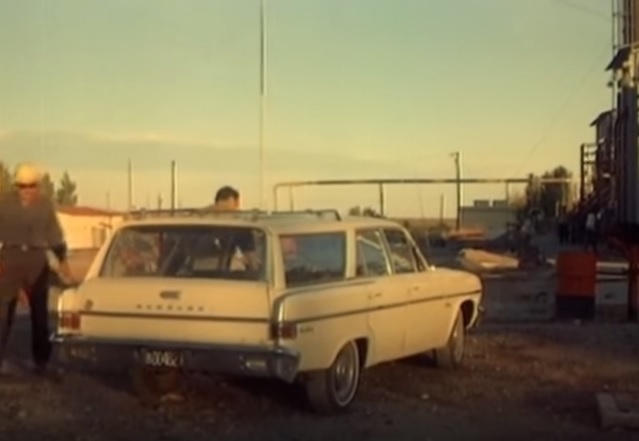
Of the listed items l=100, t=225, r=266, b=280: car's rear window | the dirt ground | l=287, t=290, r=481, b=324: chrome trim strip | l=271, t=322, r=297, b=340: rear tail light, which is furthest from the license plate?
l=287, t=290, r=481, b=324: chrome trim strip

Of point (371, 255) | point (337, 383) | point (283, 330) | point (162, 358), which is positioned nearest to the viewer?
point (283, 330)

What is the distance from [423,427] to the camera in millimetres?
11062

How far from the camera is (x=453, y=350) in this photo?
14477mm

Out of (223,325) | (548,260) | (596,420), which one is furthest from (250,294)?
(548,260)

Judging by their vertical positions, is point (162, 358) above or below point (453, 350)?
above

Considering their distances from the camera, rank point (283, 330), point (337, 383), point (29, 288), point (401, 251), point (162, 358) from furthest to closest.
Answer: point (29, 288), point (401, 251), point (337, 383), point (162, 358), point (283, 330)

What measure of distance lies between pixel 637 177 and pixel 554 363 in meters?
17.9

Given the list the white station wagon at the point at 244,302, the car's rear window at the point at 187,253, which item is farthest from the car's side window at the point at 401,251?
the car's rear window at the point at 187,253

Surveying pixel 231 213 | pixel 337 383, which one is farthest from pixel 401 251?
pixel 337 383

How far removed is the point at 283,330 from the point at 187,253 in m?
1.33

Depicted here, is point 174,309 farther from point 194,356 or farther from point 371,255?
point 371,255

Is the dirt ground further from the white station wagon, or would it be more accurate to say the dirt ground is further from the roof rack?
the roof rack

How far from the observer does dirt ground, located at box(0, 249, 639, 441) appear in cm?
1077

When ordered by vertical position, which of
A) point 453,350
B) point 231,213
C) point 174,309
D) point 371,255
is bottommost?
point 453,350
